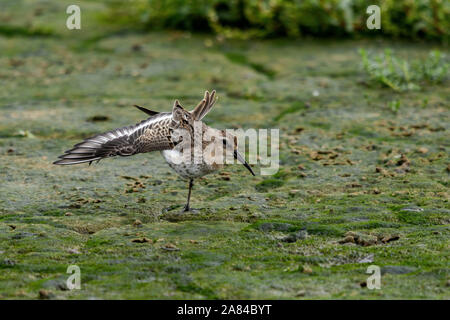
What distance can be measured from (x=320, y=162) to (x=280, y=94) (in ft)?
5.84

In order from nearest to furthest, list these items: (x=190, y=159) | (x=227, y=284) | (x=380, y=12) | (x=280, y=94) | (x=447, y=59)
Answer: (x=227, y=284), (x=190, y=159), (x=280, y=94), (x=447, y=59), (x=380, y=12)

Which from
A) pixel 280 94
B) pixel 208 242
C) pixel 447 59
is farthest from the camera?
pixel 447 59

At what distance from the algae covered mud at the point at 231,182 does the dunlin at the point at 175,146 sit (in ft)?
0.89

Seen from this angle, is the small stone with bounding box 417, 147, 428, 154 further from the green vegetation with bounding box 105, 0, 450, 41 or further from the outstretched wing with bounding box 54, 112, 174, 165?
the green vegetation with bounding box 105, 0, 450, 41

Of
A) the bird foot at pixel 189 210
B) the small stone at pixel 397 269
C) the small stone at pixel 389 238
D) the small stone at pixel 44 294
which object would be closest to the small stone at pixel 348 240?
the small stone at pixel 389 238

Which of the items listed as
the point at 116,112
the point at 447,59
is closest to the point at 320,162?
the point at 116,112

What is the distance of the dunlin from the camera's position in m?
4.36

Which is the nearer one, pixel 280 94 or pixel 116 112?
pixel 116 112

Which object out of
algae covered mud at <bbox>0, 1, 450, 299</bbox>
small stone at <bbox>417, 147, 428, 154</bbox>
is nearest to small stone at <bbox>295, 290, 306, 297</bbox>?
algae covered mud at <bbox>0, 1, 450, 299</bbox>

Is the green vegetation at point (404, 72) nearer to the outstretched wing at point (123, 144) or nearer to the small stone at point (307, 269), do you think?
the outstretched wing at point (123, 144)

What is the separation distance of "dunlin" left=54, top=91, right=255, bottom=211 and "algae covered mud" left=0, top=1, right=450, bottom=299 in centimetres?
27

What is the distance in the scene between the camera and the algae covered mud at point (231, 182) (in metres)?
3.34
